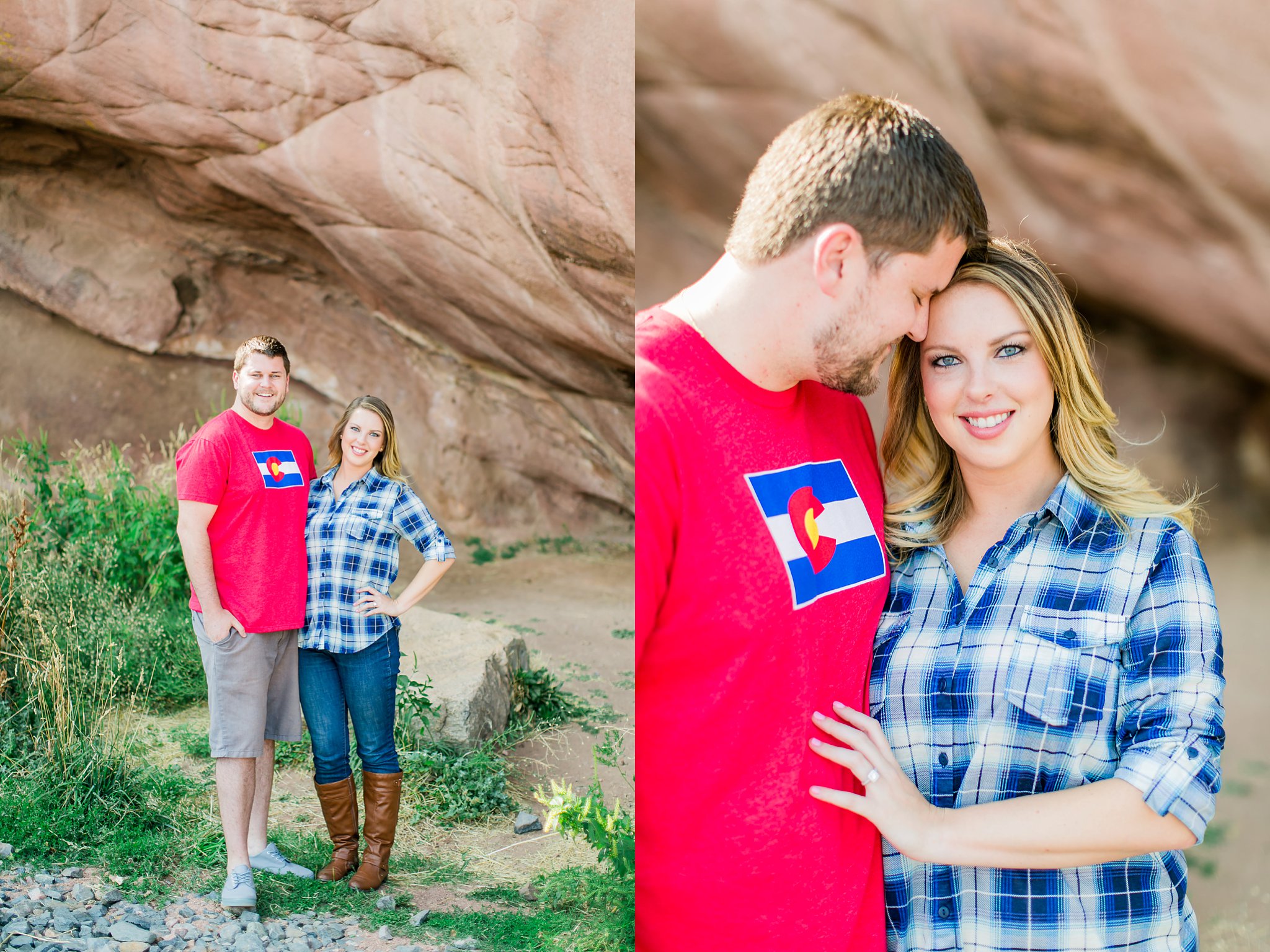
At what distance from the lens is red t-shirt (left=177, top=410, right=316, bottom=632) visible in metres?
1.63

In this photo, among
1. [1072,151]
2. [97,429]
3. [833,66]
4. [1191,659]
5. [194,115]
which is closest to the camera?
[1191,659]

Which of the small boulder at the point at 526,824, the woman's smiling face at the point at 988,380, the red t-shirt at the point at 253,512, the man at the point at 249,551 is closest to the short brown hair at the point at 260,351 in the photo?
the man at the point at 249,551

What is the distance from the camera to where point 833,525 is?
113cm

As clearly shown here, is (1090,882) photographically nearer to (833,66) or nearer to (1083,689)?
(1083,689)

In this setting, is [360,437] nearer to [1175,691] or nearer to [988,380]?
[988,380]

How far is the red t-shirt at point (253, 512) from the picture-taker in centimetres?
163

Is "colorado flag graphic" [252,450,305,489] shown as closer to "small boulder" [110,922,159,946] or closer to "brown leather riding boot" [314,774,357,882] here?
"brown leather riding boot" [314,774,357,882]

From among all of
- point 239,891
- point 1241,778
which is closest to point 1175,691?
point 239,891

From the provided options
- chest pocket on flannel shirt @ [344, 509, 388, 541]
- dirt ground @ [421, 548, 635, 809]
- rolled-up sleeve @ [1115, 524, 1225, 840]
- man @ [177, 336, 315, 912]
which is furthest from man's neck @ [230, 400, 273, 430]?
rolled-up sleeve @ [1115, 524, 1225, 840]

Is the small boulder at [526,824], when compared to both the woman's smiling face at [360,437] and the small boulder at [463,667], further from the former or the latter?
the woman's smiling face at [360,437]

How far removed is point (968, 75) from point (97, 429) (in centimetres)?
206

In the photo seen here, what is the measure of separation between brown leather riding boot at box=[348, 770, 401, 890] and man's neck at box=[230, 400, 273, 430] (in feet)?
2.23

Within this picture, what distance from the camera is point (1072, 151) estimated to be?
6.13 ft

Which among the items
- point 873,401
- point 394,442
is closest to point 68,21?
point 394,442
